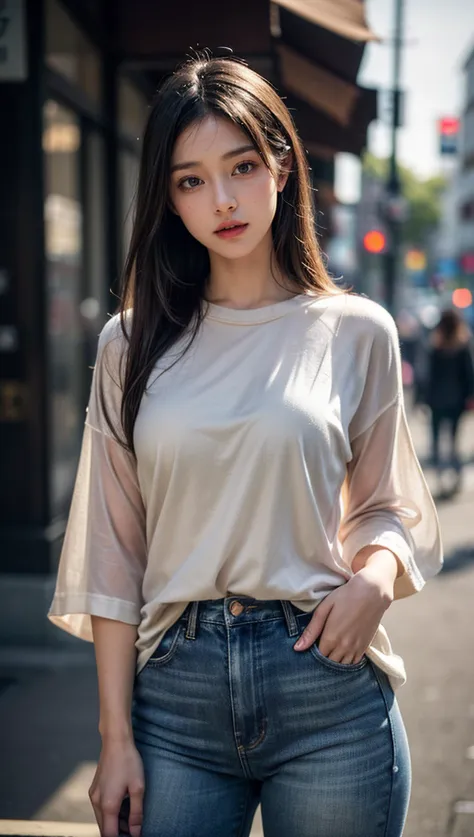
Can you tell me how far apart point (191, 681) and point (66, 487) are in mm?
5074

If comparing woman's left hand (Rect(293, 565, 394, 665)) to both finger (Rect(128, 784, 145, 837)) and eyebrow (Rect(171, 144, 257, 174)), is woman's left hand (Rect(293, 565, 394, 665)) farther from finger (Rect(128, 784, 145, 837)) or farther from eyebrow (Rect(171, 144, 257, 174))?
eyebrow (Rect(171, 144, 257, 174))

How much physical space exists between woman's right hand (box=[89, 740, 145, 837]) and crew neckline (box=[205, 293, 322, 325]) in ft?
2.55

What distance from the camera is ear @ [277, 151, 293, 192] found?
2.05 meters

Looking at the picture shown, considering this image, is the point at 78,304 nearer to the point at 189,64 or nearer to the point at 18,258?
the point at 18,258

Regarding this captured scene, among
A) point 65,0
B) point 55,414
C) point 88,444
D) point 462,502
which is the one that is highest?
point 65,0

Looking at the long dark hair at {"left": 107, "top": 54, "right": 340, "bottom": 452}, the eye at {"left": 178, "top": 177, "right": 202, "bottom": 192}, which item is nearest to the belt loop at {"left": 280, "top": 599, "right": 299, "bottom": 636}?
the long dark hair at {"left": 107, "top": 54, "right": 340, "bottom": 452}

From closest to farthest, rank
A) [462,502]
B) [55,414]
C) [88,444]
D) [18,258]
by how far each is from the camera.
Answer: [88,444]
[18,258]
[55,414]
[462,502]

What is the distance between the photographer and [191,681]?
6.10 ft

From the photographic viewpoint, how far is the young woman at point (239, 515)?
183 centimetres

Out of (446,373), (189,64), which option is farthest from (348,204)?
(189,64)

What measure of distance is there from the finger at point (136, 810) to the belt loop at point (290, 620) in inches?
14.5

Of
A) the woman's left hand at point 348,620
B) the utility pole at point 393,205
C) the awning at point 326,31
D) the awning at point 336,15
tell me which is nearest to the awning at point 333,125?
the awning at point 326,31

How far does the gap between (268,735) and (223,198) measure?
0.93 m

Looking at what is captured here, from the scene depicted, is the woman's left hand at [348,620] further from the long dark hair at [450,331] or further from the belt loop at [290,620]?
the long dark hair at [450,331]
